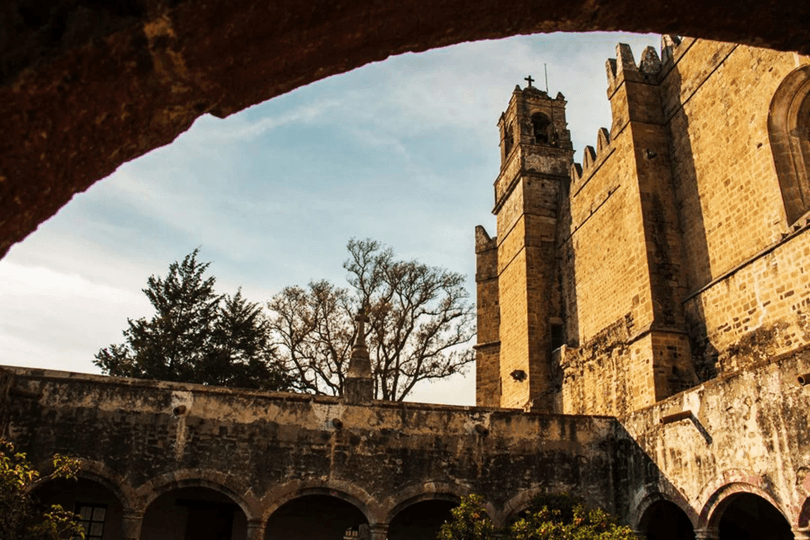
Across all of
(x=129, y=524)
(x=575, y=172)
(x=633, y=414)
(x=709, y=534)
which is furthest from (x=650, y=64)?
(x=129, y=524)

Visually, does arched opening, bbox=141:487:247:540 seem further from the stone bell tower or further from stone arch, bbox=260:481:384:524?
the stone bell tower

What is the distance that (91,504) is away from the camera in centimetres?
1331

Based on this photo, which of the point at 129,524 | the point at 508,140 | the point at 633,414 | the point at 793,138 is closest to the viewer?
the point at 129,524

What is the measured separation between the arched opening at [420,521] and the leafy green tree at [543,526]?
3136 mm

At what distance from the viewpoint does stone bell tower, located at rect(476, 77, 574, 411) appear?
64.0 feet

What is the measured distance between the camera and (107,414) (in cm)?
1180

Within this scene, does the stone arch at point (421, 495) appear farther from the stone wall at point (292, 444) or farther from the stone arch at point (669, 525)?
the stone arch at point (669, 525)

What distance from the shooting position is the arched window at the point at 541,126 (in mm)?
22375

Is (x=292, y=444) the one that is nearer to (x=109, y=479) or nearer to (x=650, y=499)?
(x=109, y=479)

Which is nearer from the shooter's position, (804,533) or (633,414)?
(804,533)

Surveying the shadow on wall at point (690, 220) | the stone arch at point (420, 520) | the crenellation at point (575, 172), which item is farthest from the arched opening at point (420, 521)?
the crenellation at point (575, 172)

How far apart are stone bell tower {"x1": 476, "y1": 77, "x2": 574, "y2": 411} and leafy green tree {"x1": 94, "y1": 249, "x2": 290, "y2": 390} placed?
8.08 meters

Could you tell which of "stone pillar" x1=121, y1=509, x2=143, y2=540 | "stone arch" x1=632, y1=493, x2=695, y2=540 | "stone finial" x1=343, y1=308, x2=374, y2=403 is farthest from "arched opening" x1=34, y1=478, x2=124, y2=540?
"stone arch" x1=632, y1=493, x2=695, y2=540

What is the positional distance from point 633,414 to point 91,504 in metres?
10.6
